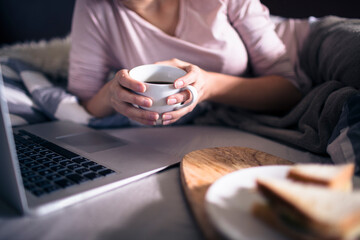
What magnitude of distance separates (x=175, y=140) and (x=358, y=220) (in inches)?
20.2

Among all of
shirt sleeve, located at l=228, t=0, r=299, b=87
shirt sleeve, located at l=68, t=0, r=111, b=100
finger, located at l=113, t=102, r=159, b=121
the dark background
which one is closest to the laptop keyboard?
finger, located at l=113, t=102, r=159, b=121

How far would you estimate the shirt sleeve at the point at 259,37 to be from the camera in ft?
2.97

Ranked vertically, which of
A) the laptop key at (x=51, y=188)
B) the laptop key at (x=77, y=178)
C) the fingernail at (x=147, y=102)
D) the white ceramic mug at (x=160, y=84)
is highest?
the white ceramic mug at (x=160, y=84)

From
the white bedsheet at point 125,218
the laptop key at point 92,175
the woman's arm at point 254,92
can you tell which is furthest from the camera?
the woman's arm at point 254,92

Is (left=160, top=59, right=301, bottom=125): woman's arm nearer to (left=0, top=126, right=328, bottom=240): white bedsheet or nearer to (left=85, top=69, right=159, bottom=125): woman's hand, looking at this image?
(left=85, top=69, right=159, bottom=125): woman's hand

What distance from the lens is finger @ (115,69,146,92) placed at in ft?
1.95

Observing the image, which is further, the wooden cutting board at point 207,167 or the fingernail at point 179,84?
the fingernail at point 179,84

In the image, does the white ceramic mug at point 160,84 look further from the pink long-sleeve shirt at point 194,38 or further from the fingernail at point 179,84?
the pink long-sleeve shirt at point 194,38

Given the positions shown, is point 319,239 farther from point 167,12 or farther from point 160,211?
point 167,12

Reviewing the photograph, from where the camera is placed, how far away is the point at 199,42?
0.92 m

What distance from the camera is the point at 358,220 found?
33 cm

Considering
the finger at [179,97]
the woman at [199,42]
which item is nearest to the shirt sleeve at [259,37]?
the woman at [199,42]

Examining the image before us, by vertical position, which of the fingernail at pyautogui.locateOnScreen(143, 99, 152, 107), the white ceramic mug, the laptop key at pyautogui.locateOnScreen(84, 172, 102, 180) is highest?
the white ceramic mug

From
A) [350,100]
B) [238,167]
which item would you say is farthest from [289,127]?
[238,167]
